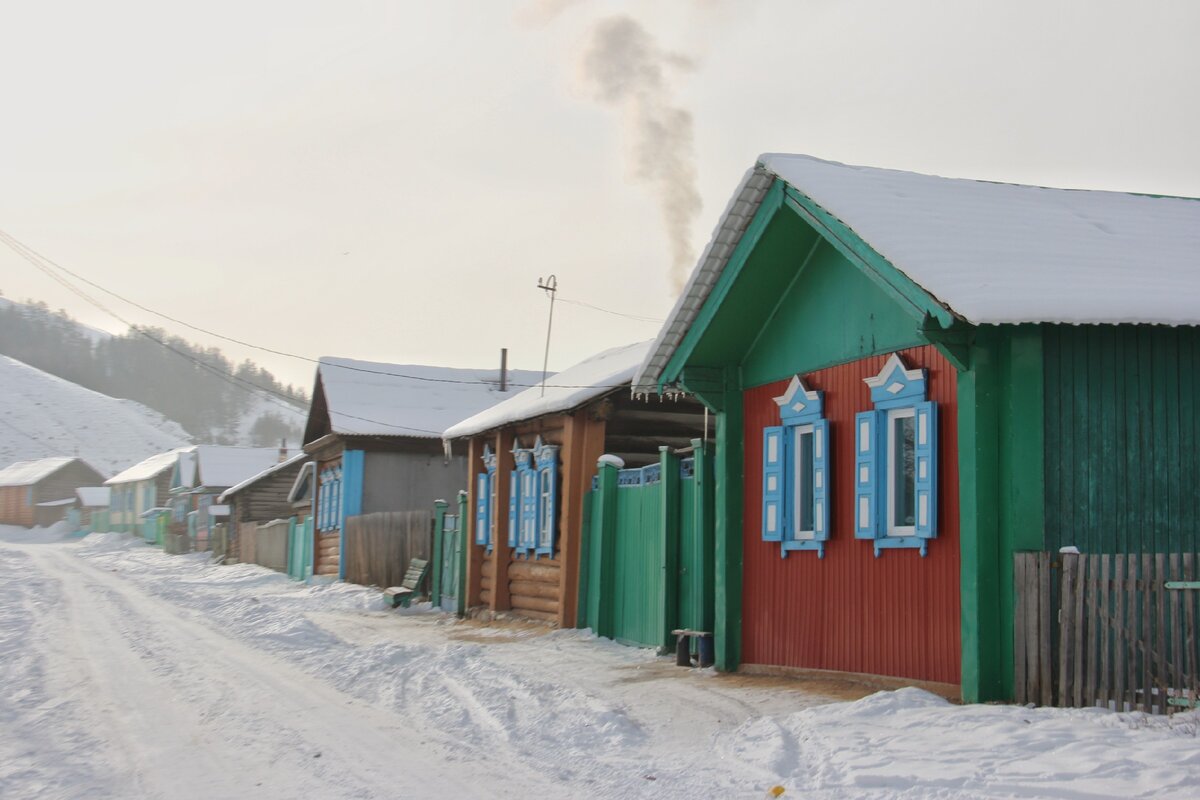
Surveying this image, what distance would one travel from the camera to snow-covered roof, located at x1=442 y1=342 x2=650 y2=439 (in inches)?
674

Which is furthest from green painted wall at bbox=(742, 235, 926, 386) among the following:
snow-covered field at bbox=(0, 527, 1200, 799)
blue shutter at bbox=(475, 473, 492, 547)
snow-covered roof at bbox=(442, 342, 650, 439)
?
blue shutter at bbox=(475, 473, 492, 547)

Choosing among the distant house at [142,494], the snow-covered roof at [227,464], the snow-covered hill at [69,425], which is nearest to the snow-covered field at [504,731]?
the snow-covered roof at [227,464]

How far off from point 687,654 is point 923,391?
4.72 m

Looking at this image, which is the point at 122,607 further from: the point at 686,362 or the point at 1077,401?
the point at 1077,401

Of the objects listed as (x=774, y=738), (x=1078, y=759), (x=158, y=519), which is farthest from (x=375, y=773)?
(x=158, y=519)

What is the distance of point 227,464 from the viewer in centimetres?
6431

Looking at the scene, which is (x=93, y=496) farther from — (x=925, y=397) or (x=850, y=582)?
(x=925, y=397)

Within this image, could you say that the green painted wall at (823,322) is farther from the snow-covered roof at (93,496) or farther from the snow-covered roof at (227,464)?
the snow-covered roof at (93,496)

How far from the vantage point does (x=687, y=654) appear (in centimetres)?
1383

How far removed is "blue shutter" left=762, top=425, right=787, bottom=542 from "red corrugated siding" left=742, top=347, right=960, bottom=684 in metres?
0.21

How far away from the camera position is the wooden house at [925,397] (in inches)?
369

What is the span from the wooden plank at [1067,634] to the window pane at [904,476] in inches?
89.1

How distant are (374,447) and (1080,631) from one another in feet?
77.3

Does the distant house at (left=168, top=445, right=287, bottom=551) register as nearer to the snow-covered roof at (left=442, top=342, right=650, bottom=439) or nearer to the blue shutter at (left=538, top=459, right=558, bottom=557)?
the snow-covered roof at (left=442, top=342, right=650, bottom=439)
